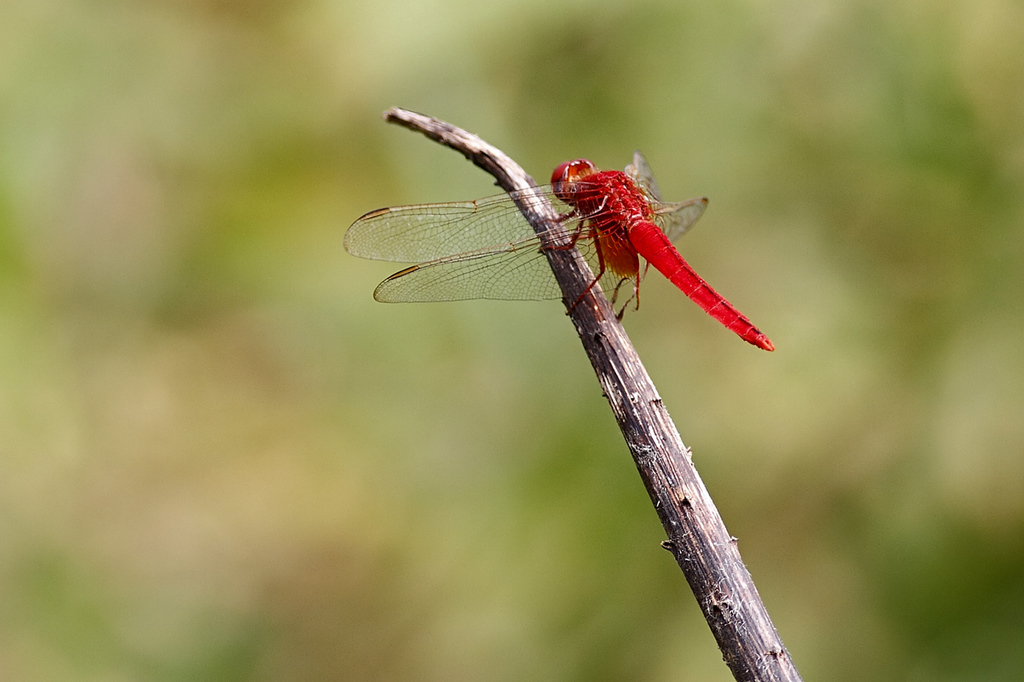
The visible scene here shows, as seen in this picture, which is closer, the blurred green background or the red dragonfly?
the red dragonfly

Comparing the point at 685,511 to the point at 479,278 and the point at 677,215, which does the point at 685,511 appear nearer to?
the point at 479,278

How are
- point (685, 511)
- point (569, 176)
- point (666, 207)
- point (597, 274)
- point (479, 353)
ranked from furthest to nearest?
1. point (479, 353)
2. point (666, 207)
3. point (569, 176)
4. point (597, 274)
5. point (685, 511)

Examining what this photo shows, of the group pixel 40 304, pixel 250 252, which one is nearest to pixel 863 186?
pixel 250 252

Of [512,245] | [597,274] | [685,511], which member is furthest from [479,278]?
[685,511]

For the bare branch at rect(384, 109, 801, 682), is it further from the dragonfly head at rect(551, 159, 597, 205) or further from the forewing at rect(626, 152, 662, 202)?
the forewing at rect(626, 152, 662, 202)

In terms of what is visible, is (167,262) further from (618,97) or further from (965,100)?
(965,100)

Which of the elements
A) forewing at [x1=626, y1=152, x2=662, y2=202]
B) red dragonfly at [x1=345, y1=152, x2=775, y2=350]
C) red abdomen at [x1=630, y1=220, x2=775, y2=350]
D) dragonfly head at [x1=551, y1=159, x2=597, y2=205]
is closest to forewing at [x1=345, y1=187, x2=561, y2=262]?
red dragonfly at [x1=345, y1=152, x2=775, y2=350]

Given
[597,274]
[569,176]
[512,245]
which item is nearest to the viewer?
[597,274]

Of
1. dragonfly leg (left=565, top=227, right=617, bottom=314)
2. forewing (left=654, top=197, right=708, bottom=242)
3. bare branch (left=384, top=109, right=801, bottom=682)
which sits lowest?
bare branch (left=384, top=109, right=801, bottom=682)
